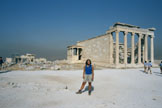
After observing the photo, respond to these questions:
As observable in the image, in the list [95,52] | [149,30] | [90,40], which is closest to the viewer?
[149,30]

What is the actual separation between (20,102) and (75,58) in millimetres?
29728

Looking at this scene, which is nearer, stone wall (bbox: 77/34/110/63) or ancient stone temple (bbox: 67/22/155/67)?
ancient stone temple (bbox: 67/22/155/67)

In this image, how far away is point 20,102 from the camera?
13.6 ft

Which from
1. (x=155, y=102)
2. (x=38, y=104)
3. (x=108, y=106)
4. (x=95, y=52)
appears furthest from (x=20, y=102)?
(x=95, y=52)

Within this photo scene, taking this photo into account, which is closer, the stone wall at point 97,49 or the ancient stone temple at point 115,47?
the ancient stone temple at point 115,47

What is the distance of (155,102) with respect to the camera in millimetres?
4340

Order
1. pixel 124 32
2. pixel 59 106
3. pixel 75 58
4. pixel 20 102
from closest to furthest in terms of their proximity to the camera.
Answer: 1. pixel 59 106
2. pixel 20 102
3. pixel 124 32
4. pixel 75 58

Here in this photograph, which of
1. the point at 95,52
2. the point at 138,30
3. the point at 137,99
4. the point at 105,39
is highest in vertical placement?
the point at 138,30

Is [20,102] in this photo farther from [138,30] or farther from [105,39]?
[138,30]

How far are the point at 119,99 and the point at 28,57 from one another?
136ft

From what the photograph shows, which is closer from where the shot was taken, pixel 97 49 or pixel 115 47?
pixel 115 47

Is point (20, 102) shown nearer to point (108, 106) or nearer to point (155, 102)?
point (108, 106)

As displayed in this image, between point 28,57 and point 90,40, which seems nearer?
point 90,40

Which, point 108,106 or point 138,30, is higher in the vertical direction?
point 138,30
